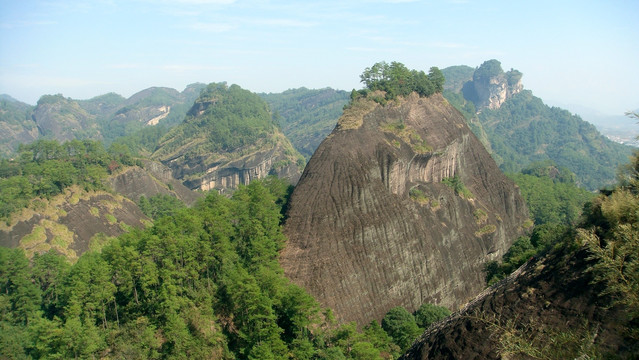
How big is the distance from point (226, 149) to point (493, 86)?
406 feet

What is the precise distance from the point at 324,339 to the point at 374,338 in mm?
3311

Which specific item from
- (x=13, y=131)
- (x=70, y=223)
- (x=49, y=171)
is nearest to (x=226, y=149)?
(x=49, y=171)

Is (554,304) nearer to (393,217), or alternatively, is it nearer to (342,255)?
(342,255)

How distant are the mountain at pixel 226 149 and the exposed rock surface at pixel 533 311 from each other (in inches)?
3310

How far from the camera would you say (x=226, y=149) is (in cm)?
10719

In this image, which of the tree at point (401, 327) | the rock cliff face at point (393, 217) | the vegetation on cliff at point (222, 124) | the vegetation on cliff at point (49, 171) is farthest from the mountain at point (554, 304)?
the vegetation on cliff at point (222, 124)

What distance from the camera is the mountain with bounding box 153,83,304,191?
4040 inches

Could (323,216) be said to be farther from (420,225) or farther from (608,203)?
(608,203)

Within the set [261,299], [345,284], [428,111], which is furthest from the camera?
[428,111]

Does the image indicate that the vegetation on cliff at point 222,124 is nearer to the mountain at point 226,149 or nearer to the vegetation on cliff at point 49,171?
the mountain at point 226,149

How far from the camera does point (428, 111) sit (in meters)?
53.4

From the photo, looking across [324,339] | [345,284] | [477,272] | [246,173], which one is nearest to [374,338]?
[324,339]

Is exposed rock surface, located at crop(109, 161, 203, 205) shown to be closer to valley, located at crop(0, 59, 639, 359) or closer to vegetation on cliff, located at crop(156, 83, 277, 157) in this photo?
valley, located at crop(0, 59, 639, 359)

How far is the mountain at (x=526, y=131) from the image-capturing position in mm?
135375
